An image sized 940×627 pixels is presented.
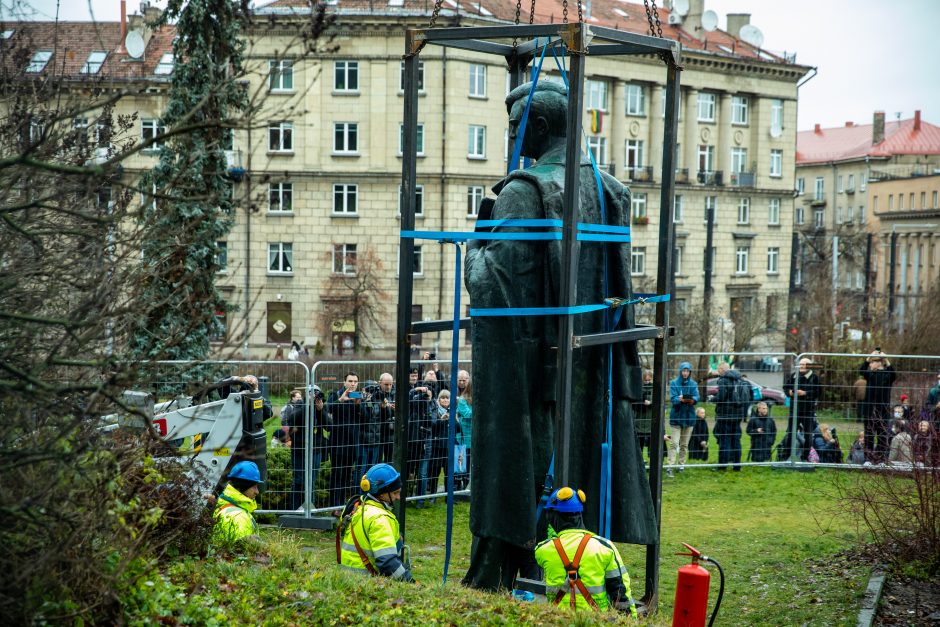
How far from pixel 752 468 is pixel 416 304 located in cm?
3720

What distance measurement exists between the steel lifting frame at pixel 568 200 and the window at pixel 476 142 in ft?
152

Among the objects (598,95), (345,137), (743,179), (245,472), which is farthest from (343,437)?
(743,179)

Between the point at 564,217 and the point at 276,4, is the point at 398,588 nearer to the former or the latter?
the point at 564,217

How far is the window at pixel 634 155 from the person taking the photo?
63.7 m

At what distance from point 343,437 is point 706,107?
56593mm

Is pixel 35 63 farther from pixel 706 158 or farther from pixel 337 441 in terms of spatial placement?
pixel 706 158

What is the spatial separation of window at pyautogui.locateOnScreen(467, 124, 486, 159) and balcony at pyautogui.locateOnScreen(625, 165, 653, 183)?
11026mm

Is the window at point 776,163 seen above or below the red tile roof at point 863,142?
below

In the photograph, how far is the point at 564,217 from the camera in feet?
23.6

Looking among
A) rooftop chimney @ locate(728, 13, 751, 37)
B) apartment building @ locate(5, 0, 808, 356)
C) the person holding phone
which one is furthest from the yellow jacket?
rooftop chimney @ locate(728, 13, 751, 37)

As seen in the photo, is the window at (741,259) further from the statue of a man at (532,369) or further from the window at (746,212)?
the statue of a man at (532,369)

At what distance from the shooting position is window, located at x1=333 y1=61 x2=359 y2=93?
54.7 meters

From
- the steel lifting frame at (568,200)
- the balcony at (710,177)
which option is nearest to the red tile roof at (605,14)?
the balcony at (710,177)

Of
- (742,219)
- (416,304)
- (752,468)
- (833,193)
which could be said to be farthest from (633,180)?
(833,193)
